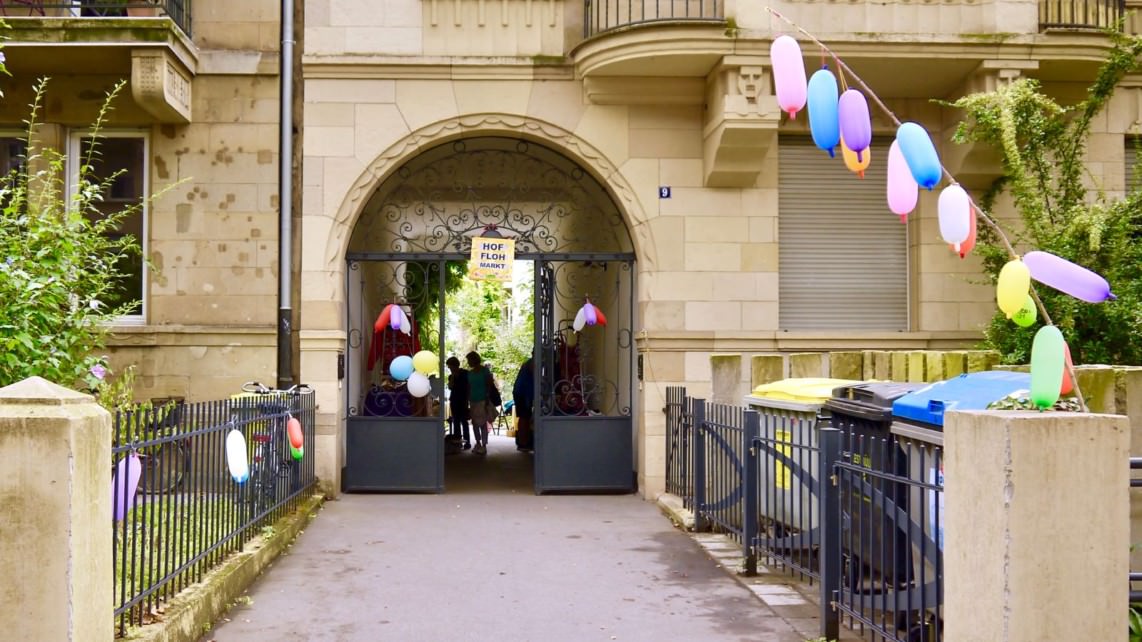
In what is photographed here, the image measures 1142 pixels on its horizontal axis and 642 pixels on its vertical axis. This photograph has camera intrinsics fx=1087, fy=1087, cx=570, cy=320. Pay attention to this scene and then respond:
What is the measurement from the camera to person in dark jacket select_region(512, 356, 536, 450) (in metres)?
19.3

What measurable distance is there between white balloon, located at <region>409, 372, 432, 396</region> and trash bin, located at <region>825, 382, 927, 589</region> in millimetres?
6907

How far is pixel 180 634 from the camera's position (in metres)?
5.95

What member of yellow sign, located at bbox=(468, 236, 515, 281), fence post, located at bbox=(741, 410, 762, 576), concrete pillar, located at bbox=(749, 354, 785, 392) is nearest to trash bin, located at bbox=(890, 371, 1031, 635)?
fence post, located at bbox=(741, 410, 762, 576)

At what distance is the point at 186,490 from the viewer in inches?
267

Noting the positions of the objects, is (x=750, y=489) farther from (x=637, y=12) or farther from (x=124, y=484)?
(x=637, y=12)

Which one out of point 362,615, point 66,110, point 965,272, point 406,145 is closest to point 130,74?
point 66,110

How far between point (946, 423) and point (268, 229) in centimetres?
956

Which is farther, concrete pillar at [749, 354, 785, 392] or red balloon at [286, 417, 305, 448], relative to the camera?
red balloon at [286, 417, 305, 448]

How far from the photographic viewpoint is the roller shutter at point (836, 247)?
13227 millimetres

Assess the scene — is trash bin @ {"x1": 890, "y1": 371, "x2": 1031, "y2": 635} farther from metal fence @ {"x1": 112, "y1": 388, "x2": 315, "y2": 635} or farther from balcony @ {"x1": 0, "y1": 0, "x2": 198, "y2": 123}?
balcony @ {"x1": 0, "y1": 0, "x2": 198, "y2": 123}

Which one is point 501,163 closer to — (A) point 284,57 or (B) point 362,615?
(A) point 284,57

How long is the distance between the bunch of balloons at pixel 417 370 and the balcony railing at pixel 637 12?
4.27m

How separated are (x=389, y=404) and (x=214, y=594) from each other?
23.5 feet

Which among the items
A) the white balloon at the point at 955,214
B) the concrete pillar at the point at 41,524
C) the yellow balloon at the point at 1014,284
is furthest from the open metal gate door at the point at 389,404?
the concrete pillar at the point at 41,524
